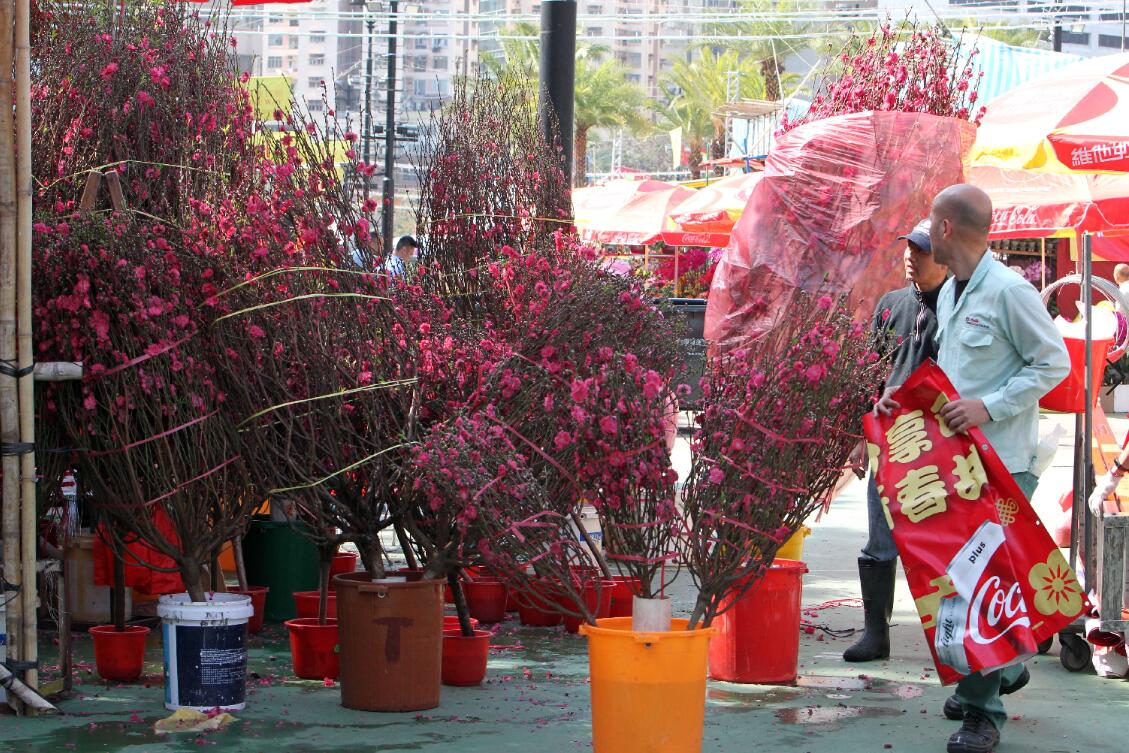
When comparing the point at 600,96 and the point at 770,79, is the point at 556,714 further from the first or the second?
the point at 600,96

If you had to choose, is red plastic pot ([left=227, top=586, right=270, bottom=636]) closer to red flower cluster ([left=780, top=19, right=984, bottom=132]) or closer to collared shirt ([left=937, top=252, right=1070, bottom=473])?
collared shirt ([left=937, top=252, right=1070, bottom=473])

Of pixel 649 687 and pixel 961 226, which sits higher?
pixel 961 226

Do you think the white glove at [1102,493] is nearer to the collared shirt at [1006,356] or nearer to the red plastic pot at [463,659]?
the collared shirt at [1006,356]

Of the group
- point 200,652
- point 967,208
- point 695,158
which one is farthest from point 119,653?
point 695,158

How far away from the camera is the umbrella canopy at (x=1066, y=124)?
20.2ft

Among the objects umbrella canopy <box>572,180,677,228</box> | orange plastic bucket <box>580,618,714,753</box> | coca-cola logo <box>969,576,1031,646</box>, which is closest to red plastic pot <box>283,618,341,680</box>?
orange plastic bucket <box>580,618,714,753</box>

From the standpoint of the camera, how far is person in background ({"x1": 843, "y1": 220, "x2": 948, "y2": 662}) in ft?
17.7

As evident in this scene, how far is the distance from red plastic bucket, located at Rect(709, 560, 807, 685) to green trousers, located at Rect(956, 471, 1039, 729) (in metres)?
0.99

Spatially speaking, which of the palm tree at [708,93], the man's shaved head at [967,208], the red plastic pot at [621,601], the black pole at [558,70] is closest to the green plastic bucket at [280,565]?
the red plastic pot at [621,601]

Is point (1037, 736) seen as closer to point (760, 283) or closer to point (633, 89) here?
point (760, 283)

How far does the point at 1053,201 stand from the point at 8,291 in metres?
8.90

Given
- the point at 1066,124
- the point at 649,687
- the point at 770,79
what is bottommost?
the point at 649,687

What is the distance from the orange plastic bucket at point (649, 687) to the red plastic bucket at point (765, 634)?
135 centimetres

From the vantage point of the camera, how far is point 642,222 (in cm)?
2311
